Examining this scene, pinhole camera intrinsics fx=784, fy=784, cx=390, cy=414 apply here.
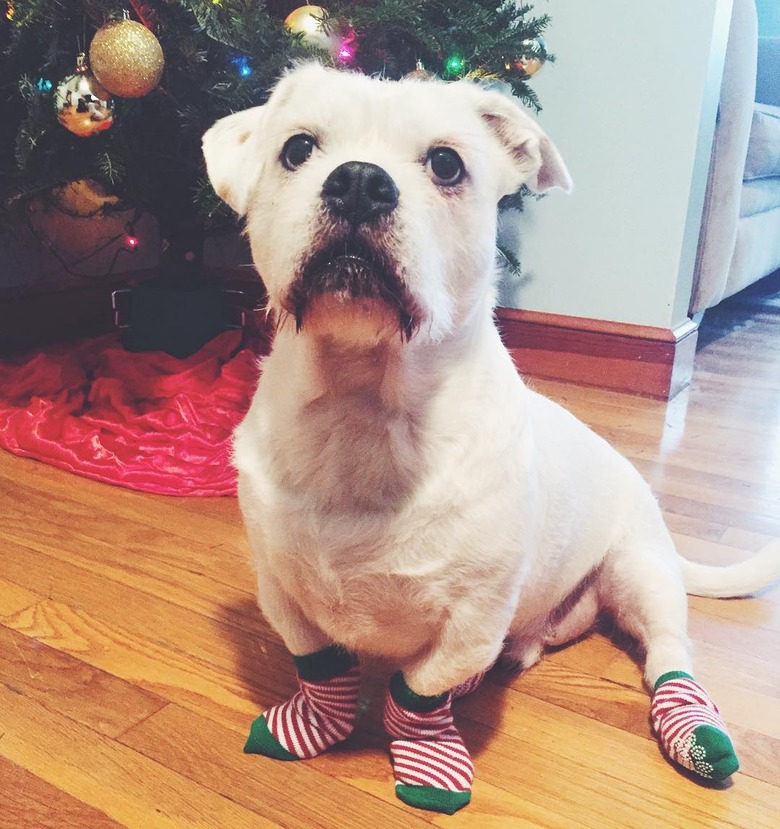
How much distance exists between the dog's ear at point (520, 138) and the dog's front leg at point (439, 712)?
0.48 meters

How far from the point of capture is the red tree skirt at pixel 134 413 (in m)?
1.57

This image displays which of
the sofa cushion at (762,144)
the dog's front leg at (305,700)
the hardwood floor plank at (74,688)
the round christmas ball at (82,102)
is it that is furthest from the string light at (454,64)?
the sofa cushion at (762,144)

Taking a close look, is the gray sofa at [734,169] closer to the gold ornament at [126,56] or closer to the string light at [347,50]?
the string light at [347,50]

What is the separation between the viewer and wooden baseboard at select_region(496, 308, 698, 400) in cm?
219

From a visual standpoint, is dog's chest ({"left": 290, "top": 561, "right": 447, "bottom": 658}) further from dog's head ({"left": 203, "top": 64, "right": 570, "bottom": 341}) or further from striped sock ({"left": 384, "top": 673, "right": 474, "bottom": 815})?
dog's head ({"left": 203, "top": 64, "right": 570, "bottom": 341})

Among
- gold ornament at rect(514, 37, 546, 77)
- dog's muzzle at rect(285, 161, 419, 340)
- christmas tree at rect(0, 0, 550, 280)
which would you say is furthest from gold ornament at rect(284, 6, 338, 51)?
dog's muzzle at rect(285, 161, 419, 340)

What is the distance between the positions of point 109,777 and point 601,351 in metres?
1.80

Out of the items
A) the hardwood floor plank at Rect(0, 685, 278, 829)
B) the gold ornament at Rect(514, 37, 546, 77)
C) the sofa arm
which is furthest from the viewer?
the sofa arm

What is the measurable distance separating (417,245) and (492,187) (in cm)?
19

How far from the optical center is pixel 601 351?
226 cm

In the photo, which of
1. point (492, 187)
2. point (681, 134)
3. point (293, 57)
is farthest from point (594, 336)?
point (492, 187)

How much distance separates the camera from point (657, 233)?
6.93 feet

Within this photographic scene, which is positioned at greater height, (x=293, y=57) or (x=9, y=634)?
(x=293, y=57)

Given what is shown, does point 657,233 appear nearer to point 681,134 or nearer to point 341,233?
point 681,134
